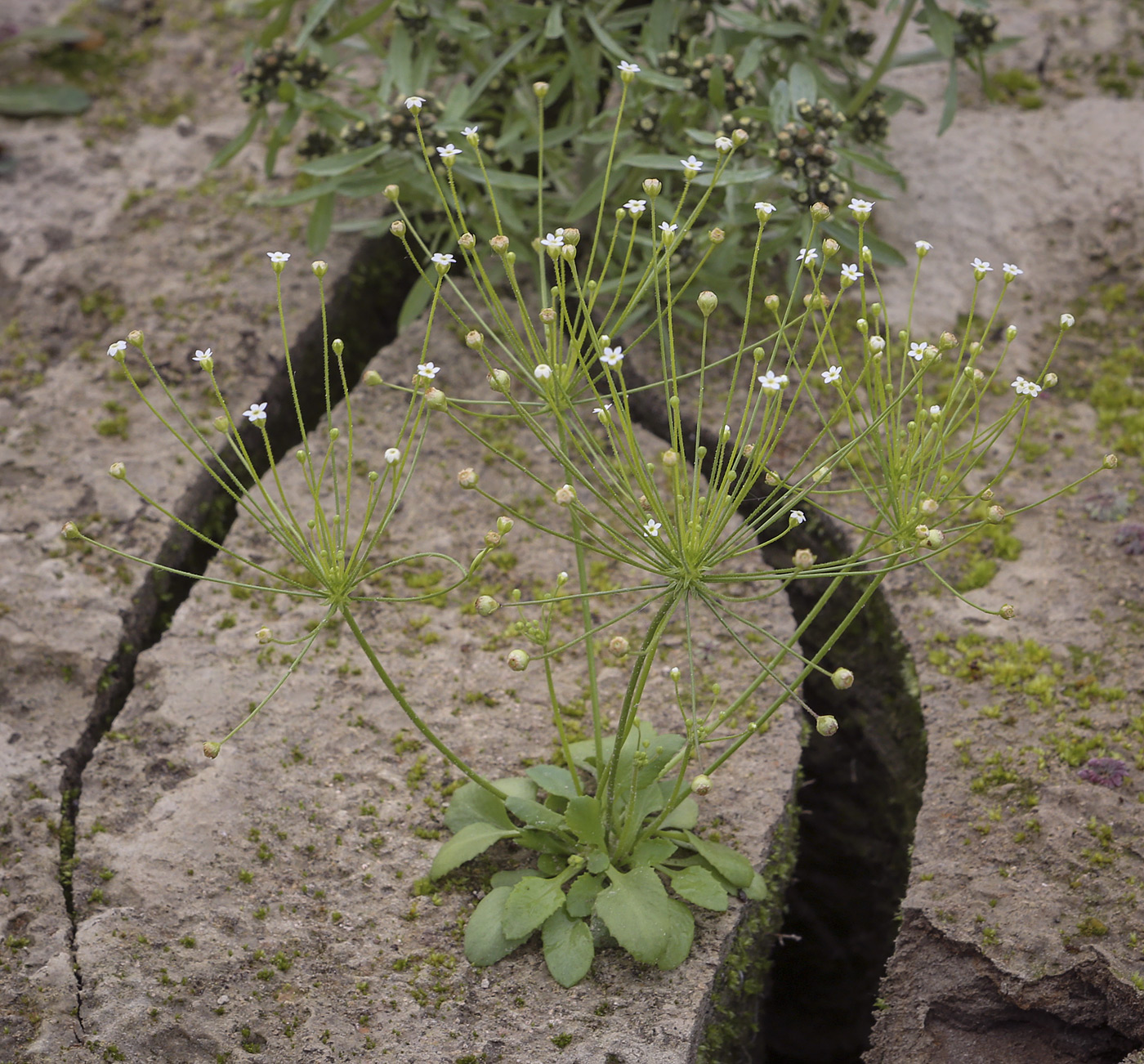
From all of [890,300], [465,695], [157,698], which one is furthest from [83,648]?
[890,300]

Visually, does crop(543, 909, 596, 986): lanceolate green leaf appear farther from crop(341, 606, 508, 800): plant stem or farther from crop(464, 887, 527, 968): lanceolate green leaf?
crop(341, 606, 508, 800): plant stem

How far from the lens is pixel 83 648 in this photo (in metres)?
3.09

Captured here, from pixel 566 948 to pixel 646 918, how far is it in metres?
0.21

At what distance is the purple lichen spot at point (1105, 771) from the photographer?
2758 millimetres

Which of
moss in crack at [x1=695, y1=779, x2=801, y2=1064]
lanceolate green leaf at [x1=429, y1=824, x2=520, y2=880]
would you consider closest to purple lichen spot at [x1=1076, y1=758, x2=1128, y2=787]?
moss in crack at [x1=695, y1=779, x2=801, y2=1064]

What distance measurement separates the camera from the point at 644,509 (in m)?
2.09

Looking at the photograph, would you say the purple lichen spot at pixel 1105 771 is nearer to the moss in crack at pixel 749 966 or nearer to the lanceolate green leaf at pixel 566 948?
the moss in crack at pixel 749 966

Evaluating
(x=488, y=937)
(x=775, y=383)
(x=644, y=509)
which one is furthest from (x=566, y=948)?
(x=775, y=383)

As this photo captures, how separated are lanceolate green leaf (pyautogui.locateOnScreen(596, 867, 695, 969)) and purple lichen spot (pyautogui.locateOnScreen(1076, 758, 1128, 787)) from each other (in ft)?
3.81

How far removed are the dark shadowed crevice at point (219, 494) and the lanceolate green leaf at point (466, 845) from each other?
846 mm

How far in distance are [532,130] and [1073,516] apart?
7.51 ft

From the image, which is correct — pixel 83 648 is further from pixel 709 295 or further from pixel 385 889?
pixel 709 295

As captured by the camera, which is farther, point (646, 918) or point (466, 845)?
point (466, 845)

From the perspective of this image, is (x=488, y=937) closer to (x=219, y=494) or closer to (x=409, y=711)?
(x=409, y=711)
